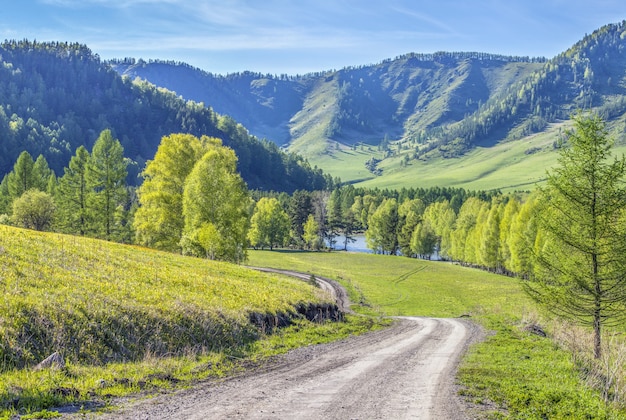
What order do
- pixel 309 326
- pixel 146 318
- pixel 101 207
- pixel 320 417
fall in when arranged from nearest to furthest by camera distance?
pixel 320 417, pixel 146 318, pixel 309 326, pixel 101 207

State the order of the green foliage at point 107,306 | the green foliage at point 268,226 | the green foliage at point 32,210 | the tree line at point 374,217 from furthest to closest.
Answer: the green foliage at point 268,226 → the green foliage at point 32,210 → the tree line at point 374,217 → the green foliage at point 107,306

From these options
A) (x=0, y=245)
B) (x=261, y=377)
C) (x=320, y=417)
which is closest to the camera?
(x=320, y=417)

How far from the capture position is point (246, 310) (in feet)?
82.7

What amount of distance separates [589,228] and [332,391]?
18.4 meters

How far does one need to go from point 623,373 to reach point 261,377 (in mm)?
14158

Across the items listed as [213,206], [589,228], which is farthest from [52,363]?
[213,206]

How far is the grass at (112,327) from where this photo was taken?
14.3m

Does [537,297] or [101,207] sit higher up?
[101,207]

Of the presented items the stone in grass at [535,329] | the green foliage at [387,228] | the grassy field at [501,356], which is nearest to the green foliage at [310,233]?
the green foliage at [387,228]

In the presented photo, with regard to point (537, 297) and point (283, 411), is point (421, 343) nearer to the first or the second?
point (537, 297)

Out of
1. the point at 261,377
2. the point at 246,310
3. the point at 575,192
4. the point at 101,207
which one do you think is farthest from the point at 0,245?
the point at 101,207

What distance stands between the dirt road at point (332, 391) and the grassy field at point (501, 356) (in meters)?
1.29

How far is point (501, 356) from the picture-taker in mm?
24234

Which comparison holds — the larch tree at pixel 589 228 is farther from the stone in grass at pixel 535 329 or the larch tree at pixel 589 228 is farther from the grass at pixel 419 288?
the grass at pixel 419 288
